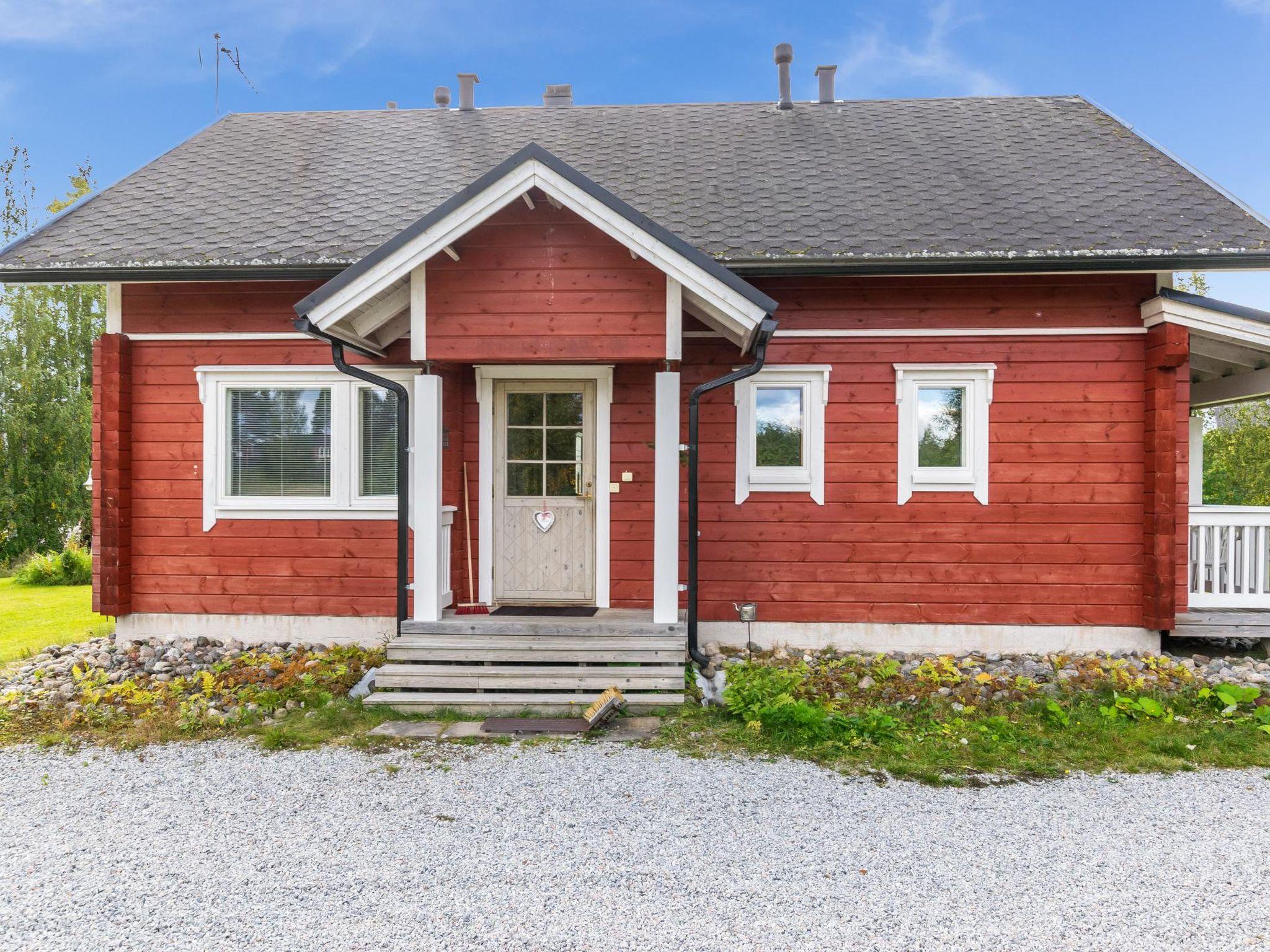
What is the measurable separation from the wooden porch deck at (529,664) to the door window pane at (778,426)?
1.91 m

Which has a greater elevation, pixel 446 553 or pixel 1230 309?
pixel 1230 309

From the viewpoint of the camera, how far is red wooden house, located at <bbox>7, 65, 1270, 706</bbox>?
6.31 metres

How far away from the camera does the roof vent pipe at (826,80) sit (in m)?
9.74

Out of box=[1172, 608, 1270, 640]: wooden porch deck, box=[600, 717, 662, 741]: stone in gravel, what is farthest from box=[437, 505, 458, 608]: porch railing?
box=[1172, 608, 1270, 640]: wooden porch deck

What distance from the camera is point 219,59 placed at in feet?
33.6

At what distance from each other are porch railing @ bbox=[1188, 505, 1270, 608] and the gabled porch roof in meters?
4.80

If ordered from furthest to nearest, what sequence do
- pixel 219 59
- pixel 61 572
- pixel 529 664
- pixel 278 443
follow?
pixel 61 572 < pixel 219 59 < pixel 278 443 < pixel 529 664

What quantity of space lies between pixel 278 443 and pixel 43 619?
4.92 metres

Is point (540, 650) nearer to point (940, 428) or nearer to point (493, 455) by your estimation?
point (493, 455)

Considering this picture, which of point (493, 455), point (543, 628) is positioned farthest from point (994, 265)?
point (543, 628)

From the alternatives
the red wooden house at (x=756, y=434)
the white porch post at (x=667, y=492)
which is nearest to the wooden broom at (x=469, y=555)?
the red wooden house at (x=756, y=434)

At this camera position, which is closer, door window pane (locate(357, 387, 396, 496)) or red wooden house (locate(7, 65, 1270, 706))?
red wooden house (locate(7, 65, 1270, 706))

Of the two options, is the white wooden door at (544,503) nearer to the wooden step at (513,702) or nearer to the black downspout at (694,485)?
the black downspout at (694,485)

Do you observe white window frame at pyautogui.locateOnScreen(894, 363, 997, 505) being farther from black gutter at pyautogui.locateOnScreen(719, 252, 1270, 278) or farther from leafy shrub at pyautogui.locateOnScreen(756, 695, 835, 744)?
leafy shrub at pyautogui.locateOnScreen(756, 695, 835, 744)
